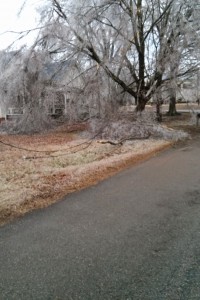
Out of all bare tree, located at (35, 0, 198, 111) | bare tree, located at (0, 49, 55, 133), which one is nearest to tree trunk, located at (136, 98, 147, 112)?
bare tree, located at (35, 0, 198, 111)

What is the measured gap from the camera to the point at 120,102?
1606cm

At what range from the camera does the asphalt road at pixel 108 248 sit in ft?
9.70

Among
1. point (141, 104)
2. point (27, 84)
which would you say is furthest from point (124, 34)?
point (27, 84)

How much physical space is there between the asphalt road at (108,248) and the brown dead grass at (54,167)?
439mm

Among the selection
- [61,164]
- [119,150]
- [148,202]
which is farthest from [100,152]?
[148,202]

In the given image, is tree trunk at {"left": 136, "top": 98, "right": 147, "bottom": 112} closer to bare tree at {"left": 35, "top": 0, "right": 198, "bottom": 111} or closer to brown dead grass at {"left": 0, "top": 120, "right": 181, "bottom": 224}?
bare tree at {"left": 35, "top": 0, "right": 198, "bottom": 111}

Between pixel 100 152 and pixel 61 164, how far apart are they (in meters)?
2.03

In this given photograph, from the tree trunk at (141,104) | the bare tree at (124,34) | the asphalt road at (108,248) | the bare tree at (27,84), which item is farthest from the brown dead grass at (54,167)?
the bare tree at (124,34)

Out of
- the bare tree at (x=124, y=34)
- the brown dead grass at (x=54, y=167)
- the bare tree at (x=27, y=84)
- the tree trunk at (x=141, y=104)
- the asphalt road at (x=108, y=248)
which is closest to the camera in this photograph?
the asphalt road at (x=108, y=248)

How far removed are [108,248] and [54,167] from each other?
14.4 ft

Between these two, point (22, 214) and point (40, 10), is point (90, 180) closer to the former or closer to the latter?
point (22, 214)

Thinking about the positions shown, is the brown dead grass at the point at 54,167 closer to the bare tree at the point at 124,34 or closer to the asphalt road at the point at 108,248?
the asphalt road at the point at 108,248

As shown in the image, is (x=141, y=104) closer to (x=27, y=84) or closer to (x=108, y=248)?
(x=27, y=84)

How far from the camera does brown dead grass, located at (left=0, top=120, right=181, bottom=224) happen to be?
547 centimetres
